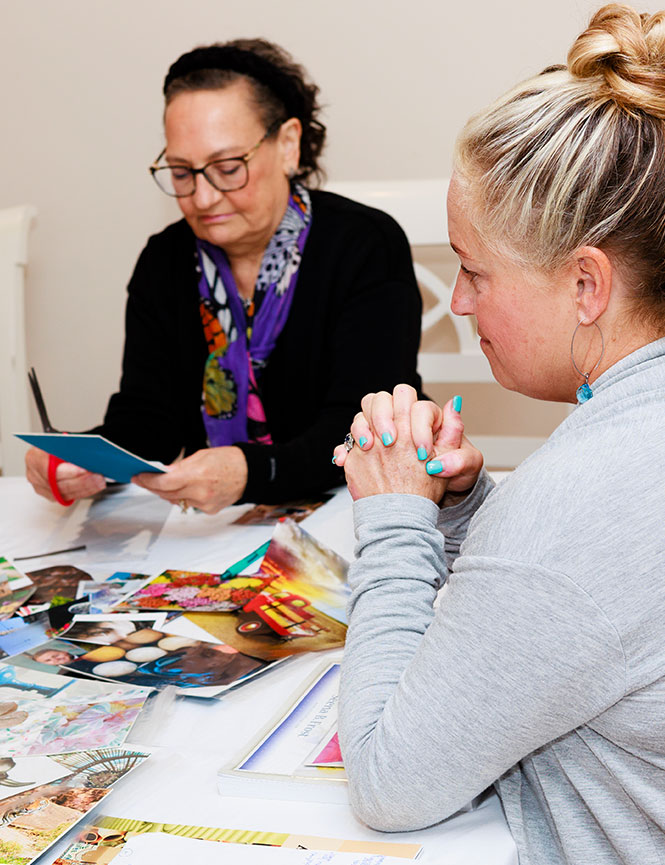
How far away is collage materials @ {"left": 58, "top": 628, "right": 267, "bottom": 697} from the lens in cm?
91

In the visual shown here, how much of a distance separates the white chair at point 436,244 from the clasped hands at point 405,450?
1067 mm

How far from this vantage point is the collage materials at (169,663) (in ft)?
3.00

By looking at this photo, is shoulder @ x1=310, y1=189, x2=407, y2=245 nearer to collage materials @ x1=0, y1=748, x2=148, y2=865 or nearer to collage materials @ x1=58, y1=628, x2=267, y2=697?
collage materials @ x1=58, y1=628, x2=267, y2=697

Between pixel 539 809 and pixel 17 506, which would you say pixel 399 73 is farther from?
pixel 539 809

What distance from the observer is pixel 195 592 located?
1145mm

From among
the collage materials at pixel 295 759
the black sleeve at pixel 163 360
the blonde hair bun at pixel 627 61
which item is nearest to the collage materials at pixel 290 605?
the collage materials at pixel 295 759

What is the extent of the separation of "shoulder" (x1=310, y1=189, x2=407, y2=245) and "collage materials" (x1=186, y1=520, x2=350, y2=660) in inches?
32.3

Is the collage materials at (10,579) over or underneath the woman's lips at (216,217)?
underneath

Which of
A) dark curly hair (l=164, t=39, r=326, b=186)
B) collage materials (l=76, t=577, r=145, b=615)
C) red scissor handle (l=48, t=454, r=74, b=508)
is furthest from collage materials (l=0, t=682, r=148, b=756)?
dark curly hair (l=164, t=39, r=326, b=186)

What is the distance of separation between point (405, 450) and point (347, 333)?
900 millimetres

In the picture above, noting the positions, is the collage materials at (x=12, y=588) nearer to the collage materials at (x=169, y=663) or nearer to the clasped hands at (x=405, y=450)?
the collage materials at (x=169, y=663)

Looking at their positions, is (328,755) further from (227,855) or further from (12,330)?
(12,330)

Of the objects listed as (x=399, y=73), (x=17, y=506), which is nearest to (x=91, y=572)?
(x=17, y=506)

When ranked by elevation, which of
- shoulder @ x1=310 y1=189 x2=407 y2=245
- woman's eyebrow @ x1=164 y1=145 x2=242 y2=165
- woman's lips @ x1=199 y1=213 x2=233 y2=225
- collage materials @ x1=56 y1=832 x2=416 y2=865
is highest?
woman's eyebrow @ x1=164 y1=145 x2=242 y2=165
